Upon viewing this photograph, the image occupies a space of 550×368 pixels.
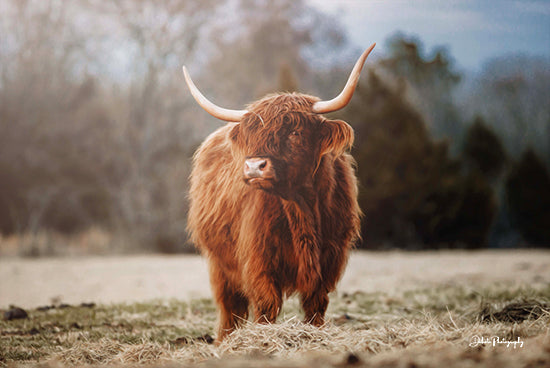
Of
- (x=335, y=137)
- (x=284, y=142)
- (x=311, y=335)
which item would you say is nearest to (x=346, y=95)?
(x=335, y=137)

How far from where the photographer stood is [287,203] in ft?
12.2

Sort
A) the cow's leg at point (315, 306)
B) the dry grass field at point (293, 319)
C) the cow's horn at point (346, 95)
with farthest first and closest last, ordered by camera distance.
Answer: the cow's leg at point (315, 306)
the cow's horn at point (346, 95)
the dry grass field at point (293, 319)

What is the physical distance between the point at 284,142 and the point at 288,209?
0.49m

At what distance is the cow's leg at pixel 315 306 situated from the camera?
12.8ft

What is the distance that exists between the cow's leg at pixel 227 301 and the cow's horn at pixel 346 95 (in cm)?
165

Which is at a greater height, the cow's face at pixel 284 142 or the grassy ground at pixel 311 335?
the cow's face at pixel 284 142

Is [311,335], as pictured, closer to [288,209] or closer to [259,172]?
[288,209]

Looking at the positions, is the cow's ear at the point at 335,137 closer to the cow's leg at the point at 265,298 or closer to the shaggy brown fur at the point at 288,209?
the shaggy brown fur at the point at 288,209

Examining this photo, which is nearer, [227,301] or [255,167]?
[255,167]

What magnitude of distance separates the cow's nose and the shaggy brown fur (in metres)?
0.05

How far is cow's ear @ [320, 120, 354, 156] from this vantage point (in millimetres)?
3795

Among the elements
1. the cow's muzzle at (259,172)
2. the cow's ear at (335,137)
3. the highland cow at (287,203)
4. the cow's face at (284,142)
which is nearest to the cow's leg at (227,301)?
the highland cow at (287,203)

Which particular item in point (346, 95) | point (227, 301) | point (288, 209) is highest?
point (346, 95)

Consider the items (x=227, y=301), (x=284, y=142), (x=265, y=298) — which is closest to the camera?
(x=284, y=142)
